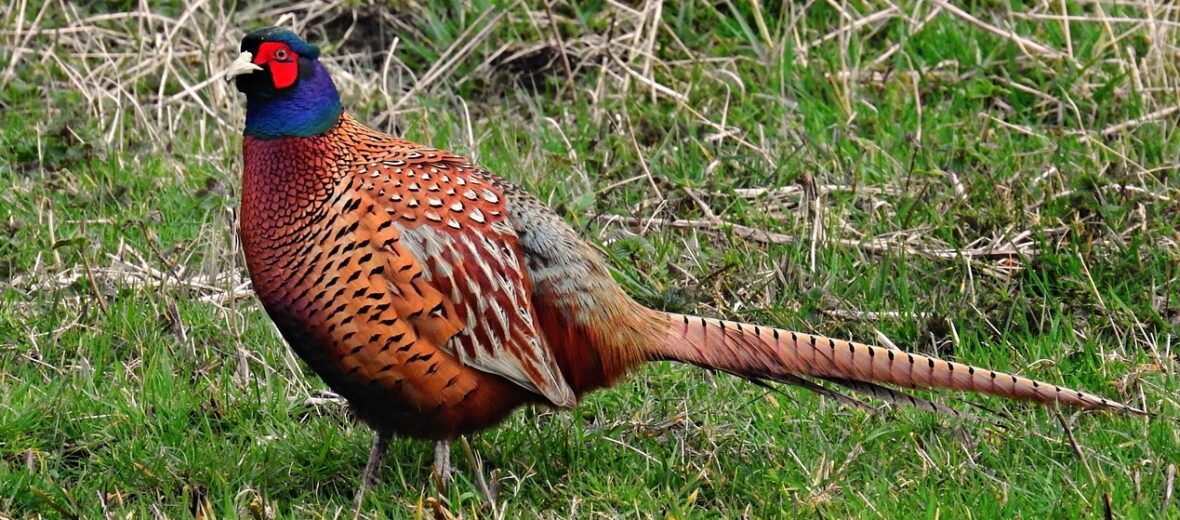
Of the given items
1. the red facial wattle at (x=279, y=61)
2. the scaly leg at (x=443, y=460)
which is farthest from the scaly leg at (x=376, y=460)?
the red facial wattle at (x=279, y=61)

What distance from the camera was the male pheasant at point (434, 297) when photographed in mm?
3531

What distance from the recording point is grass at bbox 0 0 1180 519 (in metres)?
3.73

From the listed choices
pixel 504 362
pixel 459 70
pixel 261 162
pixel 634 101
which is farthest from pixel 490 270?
pixel 459 70

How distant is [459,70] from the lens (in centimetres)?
612

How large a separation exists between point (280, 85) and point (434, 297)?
0.60 meters

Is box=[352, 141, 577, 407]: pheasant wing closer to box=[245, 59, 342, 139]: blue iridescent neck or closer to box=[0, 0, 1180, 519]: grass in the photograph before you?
box=[245, 59, 342, 139]: blue iridescent neck

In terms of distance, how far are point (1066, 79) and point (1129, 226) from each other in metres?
1.06

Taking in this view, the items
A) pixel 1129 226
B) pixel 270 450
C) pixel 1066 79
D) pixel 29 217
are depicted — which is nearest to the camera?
pixel 270 450

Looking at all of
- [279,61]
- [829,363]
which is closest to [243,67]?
[279,61]

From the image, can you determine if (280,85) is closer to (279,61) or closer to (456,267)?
(279,61)

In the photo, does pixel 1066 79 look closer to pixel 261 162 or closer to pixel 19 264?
pixel 261 162

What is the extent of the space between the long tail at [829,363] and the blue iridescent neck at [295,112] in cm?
93

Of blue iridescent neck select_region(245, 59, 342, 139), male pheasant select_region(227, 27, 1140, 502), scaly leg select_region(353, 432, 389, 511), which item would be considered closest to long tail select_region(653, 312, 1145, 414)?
male pheasant select_region(227, 27, 1140, 502)

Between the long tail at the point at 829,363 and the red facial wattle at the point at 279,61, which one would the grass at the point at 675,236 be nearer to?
the long tail at the point at 829,363
